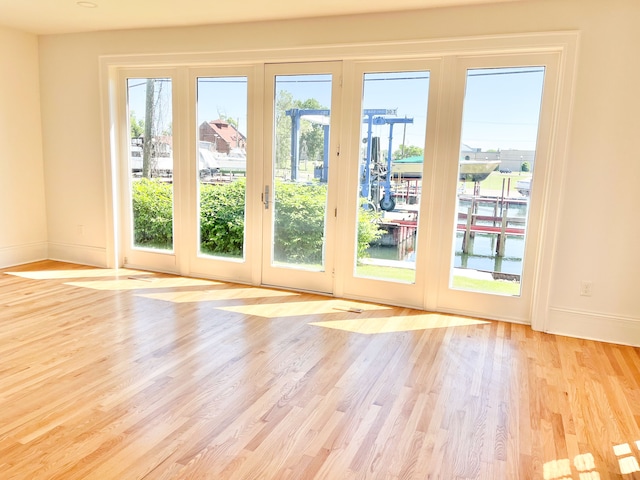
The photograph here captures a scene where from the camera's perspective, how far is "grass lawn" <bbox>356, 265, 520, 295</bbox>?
4.02m

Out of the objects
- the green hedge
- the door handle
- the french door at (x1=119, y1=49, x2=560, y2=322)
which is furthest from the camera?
the door handle

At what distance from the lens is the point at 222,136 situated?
4828 mm

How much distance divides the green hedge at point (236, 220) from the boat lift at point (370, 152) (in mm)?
173

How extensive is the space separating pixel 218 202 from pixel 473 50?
Answer: 112 inches

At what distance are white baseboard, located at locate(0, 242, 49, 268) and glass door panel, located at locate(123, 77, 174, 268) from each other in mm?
1174

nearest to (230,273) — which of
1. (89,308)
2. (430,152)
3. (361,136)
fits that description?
(89,308)

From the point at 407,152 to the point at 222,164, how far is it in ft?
6.38

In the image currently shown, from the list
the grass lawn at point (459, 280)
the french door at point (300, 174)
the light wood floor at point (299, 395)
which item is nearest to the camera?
the light wood floor at point (299, 395)

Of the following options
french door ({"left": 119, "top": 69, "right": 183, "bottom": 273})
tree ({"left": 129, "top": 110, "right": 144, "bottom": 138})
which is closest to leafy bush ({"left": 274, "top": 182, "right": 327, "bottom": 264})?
french door ({"left": 119, "top": 69, "right": 183, "bottom": 273})

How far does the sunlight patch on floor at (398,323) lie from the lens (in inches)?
148

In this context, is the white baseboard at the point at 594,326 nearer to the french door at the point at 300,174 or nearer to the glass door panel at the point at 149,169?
the french door at the point at 300,174

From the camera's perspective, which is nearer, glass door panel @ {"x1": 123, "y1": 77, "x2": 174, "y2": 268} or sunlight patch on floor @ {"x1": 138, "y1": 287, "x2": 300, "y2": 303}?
sunlight patch on floor @ {"x1": 138, "y1": 287, "x2": 300, "y2": 303}

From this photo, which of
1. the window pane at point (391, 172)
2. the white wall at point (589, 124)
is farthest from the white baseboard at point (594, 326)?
the window pane at point (391, 172)

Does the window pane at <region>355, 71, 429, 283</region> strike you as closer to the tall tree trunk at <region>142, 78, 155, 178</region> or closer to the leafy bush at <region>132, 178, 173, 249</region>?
the leafy bush at <region>132, 178, 173, 249</region>
